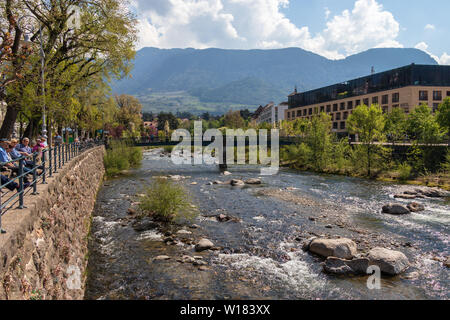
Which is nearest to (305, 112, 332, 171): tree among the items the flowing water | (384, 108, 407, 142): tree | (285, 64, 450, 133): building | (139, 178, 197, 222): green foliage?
(384, 108, 407, 142): tree

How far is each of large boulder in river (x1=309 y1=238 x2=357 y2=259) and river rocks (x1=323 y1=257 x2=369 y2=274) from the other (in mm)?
728

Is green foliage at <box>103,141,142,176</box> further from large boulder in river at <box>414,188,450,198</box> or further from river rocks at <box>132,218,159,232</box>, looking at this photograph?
large boulder in river at <box>414,188,450,198</box>

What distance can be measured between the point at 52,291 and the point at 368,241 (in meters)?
13.5

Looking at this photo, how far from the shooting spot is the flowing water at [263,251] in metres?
10.4

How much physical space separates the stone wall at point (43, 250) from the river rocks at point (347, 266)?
8733mm

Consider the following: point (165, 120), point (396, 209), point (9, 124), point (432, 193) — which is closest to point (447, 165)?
point (432, 193)

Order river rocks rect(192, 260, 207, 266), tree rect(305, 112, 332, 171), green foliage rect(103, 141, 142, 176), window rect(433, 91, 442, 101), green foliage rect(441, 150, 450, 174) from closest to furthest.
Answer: river rocks rect(192, 260, 207, 266) < green foliage rect(441, 150, 450, 174) < green foliage rect(103, 141, 142, 176) < tree rect(305, 112, 332, 171) < window rect(433, 91, 442, 101)

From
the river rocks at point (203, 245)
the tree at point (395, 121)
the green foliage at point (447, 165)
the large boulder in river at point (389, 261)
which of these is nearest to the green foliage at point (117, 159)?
the river rocks at point (203, 245)

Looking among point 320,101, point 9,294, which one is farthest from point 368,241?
point 320,101

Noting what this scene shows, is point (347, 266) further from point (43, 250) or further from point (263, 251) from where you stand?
point (43, 250)

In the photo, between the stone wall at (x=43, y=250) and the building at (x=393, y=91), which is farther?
the building at (x=393, y=91)

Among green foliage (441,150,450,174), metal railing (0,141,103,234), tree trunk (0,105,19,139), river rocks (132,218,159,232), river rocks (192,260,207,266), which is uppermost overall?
tree trunk (0,105,19,139)

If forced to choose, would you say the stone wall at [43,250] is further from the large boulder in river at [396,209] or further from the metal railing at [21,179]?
the large boulder in river at [396,209]

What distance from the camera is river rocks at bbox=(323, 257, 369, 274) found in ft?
37.8
